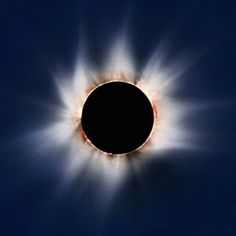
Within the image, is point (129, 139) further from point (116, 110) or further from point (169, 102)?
point (169, 102)

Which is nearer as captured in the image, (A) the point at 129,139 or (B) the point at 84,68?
(A) the point at 129,139

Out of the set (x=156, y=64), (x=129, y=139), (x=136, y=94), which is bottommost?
(x=129, y=139)

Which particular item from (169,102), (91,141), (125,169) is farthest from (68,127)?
(169,102)

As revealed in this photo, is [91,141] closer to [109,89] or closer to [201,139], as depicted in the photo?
[109,89]

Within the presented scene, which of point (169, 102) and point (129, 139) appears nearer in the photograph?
point (129, 139)

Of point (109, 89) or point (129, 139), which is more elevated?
point (109, 89)

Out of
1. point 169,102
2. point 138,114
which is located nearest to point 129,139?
point 138,114
